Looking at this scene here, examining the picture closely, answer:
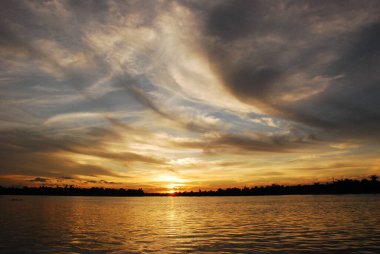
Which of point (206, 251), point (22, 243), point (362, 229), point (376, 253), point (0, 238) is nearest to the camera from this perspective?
point (376, 253)

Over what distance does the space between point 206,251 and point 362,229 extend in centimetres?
2905

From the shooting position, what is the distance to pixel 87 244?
123 feet

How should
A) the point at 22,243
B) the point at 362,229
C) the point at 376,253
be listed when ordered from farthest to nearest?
the point at 362,229 < the point at 22,243 < the point at 376,253

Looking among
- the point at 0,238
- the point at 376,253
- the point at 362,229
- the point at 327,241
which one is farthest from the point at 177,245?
the point at 362,229

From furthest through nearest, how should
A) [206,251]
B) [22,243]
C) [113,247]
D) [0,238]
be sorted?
[0,238] < [22,243] < [113,247] < [206,251]

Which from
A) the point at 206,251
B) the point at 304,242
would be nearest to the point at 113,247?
the point at 206,251

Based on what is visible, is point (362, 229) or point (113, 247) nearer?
point (113, 247)

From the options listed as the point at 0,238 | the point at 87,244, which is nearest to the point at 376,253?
the point at 87,244

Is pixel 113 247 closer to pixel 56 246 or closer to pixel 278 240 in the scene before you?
pixel 56 246

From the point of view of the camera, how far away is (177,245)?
37000 millimetres

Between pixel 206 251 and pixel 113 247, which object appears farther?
pixel 113 247

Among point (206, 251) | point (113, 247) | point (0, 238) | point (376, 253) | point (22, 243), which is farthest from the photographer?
point (0, 238)

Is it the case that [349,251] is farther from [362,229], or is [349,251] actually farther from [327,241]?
[362,229]

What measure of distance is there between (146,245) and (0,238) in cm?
2111
